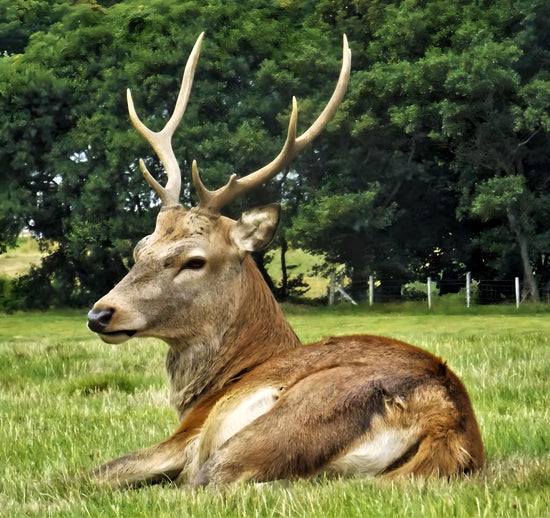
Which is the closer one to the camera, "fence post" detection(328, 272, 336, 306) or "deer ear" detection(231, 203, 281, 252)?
"deer ear" detection(231, 203, 281, 252)

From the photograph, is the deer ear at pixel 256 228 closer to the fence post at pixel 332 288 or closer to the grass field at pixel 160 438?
the grass field at pixel 160 438

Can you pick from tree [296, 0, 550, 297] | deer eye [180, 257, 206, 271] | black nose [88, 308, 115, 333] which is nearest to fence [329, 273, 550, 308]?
tree [296, 0, 550, 297]

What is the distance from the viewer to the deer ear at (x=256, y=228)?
19.0 feet

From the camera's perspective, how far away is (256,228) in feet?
19.1

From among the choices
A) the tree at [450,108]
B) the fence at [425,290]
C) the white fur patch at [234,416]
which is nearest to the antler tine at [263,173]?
the white fur patch at [234,416]

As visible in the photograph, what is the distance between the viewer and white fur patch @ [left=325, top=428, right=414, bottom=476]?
4551mm

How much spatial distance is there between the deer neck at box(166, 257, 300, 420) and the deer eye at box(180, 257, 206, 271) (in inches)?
11.1

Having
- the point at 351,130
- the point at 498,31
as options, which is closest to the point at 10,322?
the point at 351,130

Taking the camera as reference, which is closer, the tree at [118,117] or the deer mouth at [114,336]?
the deer mouth at [114,336]

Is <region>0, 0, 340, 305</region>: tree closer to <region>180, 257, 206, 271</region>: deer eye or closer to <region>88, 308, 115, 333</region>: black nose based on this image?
<region>180, 257, 206, 271</region>: deer eye

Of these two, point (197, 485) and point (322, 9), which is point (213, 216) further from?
point (322, 9)

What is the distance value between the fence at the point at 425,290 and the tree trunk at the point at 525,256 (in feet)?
2.28

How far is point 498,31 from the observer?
34438 mm

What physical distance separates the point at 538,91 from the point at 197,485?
28.9m
